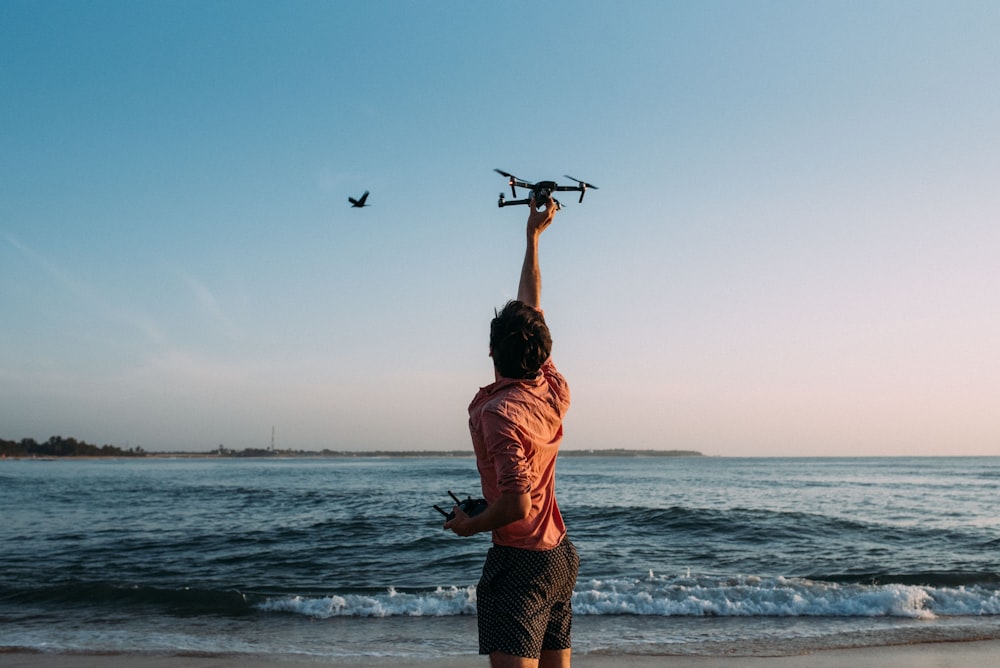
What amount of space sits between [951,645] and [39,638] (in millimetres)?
8864

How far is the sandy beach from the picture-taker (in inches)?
242

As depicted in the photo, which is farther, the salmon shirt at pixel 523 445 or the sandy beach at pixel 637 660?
the sandy beach at pixel 637 660

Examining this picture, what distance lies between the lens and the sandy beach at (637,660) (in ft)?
20.1

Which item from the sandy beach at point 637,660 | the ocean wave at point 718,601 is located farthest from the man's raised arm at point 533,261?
the ocean wave at point 718,601

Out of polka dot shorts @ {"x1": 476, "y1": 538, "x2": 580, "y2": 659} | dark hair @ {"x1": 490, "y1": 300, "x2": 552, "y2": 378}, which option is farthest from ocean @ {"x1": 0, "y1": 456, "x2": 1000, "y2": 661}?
dark hair @ {"x1": 490, "y1": 300, "x2": 552, "y2": 378}

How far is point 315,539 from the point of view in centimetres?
1588

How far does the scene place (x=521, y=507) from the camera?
2072mm

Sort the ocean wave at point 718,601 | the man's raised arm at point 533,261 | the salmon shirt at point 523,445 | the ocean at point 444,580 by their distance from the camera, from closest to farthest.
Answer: the salmon shirt at point 523,445 < the man's raised arm at point 533,261 < the ocean at point 444,580 < the ocean wave at point 718,601

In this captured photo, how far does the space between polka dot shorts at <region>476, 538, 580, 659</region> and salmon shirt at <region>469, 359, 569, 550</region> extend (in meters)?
0.04

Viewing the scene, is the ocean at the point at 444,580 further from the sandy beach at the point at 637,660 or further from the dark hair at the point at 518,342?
the dark hair at the point at 518,342

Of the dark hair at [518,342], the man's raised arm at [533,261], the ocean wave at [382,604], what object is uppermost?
the man's raised arm at [533,261]

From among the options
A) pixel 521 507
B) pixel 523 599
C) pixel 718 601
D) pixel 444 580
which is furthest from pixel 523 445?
pixel 444 580

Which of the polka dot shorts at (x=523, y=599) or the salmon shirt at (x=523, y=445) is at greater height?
the salmon shirt at (x=523, y=445)

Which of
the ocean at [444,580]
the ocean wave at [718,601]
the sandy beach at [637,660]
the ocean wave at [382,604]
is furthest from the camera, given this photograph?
the ocean wave at [382,604]
